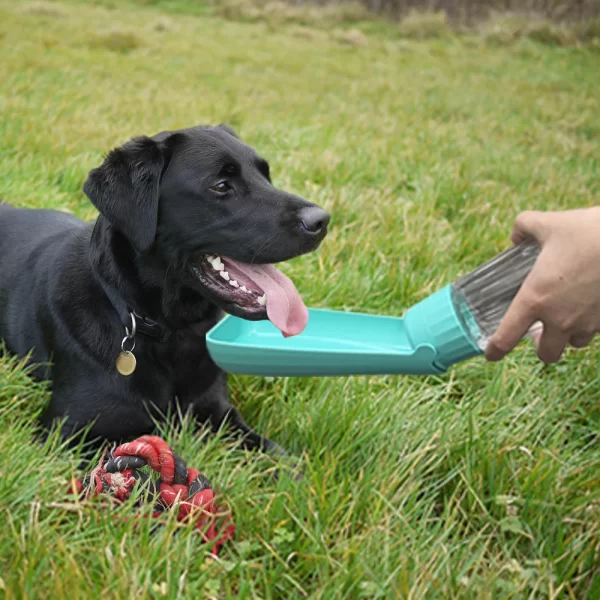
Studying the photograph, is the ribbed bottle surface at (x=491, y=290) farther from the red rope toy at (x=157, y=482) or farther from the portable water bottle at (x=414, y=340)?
the red rope toy at (x=157, y=482)

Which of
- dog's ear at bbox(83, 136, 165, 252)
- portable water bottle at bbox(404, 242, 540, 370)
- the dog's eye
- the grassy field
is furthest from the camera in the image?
the dog's eye

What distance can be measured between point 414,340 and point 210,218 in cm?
73

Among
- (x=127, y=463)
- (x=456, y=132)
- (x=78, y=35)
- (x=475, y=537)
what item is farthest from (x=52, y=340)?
(x=78, y=35)

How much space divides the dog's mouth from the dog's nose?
0.21m

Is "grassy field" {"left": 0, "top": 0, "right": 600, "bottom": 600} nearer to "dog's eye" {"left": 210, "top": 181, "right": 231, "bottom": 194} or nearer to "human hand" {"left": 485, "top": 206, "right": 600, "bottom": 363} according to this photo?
"human hand" {"left": 485, "top": 206, "right": 600, "bottom": 363}

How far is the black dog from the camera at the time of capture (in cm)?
218

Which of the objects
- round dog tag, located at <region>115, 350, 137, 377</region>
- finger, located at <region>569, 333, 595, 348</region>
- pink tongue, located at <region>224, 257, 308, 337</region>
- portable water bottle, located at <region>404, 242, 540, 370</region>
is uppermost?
finger, located at <region>569, 333, 595, 348</region>

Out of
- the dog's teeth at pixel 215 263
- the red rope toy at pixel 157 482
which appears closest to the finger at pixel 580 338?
the red rope toy at pixel 157 482

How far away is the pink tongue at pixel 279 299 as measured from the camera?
2146 millimetres

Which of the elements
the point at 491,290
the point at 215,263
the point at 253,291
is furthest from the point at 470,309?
the point at 215,263

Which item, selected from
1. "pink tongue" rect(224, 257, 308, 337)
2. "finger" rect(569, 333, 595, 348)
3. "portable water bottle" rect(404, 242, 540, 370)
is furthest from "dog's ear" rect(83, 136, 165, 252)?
"finger" rect(569, 333, 595, 348)

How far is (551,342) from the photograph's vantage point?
1694mm

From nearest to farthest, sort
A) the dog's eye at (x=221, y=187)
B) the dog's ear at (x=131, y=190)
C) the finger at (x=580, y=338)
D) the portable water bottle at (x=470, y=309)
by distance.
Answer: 1. the finger at (x=580, y=338)
2. the portable water bottle at (x=470, y=309)
3. the dog's ear at (x=131, y=190)
4. the dog's eye at (x=221, y=187)

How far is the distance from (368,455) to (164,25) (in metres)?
11.4
